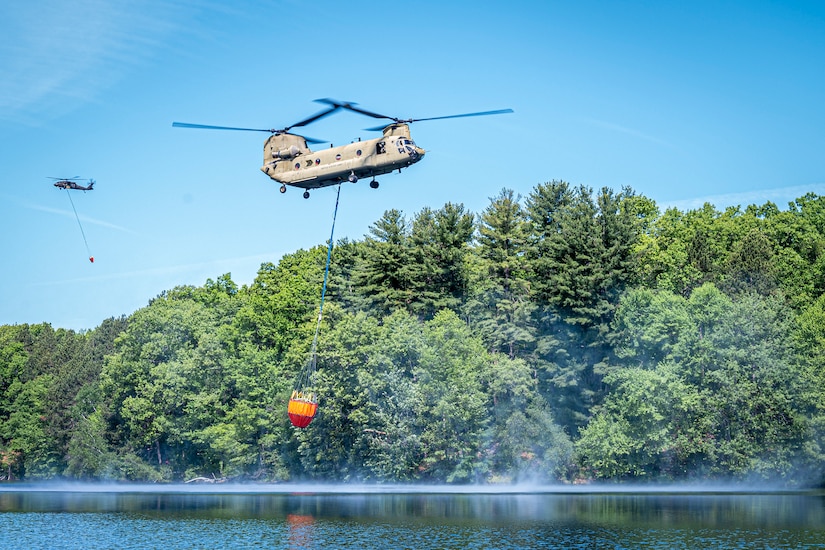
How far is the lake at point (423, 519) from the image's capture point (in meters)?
46.8

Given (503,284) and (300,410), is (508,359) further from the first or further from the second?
(300,410)

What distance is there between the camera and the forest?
232 feet

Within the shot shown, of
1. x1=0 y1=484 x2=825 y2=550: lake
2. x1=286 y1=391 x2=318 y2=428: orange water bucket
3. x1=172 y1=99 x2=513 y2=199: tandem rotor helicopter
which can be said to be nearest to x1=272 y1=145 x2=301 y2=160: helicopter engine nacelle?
x1=172 y1=99 x2=513 y2=199: tandem rotor helicopter

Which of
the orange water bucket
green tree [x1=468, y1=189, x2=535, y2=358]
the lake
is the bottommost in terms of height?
the lake

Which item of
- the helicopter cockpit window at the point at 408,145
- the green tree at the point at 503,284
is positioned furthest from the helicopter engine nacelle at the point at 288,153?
the green tree at the point at 503,284

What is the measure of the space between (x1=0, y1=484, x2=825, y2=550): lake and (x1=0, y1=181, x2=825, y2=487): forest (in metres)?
3.43

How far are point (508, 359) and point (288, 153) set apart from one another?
112 ft

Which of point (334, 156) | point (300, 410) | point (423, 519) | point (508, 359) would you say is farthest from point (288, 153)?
point (508, 359)

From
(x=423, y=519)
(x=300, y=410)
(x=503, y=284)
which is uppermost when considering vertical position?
(x=503, y=284)

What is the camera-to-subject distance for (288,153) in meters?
51.5

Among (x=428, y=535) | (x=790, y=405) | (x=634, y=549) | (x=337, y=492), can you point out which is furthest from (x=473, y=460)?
(x=634, y=549)

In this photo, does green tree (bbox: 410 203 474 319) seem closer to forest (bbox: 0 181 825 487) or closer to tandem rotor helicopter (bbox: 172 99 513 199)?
forest (bbox: 0 181 825 487)

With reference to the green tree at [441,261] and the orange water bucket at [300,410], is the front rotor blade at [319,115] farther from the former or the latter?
the green tree at [441,261]

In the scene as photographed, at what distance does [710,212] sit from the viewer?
98.3 meters
